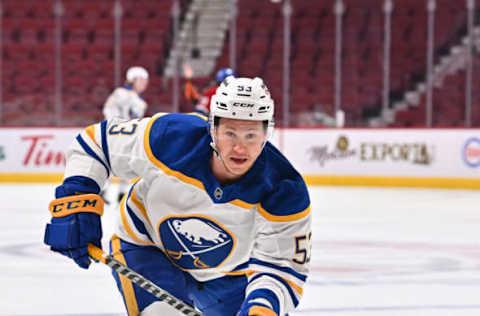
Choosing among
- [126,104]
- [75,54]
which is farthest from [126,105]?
[75,54]

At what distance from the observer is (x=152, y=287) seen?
2.12 metres

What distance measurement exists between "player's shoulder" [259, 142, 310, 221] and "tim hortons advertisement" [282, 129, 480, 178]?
24.6ft

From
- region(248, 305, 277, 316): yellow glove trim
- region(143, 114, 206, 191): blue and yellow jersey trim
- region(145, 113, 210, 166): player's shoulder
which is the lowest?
region(248, 305, 277, 316): yellow glove trim

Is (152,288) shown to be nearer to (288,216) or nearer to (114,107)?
(288,216)

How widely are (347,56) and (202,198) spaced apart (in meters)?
8.77

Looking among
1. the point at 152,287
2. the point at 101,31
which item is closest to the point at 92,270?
the point at 152,287

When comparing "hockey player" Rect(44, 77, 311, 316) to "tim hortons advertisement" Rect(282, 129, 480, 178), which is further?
"tim hortons advertisement" Rect(282, 129, 480, 178)

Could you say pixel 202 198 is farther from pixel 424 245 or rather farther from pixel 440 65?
pixel 440 65

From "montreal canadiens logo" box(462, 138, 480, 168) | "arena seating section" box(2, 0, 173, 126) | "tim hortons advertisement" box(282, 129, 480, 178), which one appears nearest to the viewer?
"montreal canadiens logo" box(462, 138, 480, 168)

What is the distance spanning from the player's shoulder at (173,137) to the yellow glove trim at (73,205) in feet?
0.66

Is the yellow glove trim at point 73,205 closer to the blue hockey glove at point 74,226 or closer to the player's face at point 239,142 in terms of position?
the blue hockey glove at point 74,226

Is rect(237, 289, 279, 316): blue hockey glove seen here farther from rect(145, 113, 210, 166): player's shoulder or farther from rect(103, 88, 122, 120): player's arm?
rect(103, 88, 122, 120): player's arm

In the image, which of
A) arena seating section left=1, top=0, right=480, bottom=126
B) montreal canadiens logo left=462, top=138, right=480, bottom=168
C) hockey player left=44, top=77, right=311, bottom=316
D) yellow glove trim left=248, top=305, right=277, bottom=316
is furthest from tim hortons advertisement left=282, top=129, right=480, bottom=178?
yellow glove trim left=248, top=305, right=277, bottom=316

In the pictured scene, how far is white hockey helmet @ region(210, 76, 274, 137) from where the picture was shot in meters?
1.96
